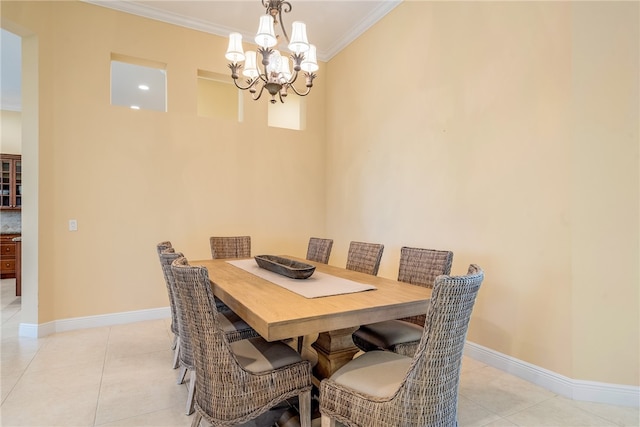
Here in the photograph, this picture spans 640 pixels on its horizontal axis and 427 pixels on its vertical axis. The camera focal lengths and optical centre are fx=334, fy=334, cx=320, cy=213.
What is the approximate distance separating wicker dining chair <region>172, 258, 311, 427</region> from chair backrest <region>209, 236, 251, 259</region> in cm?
201

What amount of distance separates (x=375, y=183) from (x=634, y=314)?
253cm

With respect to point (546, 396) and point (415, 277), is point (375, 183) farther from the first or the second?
point (546, 396)

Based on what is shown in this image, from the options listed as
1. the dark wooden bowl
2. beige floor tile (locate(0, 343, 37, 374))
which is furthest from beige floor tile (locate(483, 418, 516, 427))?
beige floor tile (locate(0, 343, 37, 374))

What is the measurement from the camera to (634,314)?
212 cm

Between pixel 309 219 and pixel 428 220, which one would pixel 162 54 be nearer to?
pixel 309 219

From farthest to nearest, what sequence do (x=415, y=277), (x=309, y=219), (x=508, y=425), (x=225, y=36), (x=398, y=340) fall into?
(x=309, y=219) → (x=225, y=36) → (x=415, y=277) → (x=398, y=340) → (x=508, y=425)

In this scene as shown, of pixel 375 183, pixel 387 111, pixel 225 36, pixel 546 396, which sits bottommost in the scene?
pixel 546 396

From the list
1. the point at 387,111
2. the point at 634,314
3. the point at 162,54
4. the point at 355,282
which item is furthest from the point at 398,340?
the point at 162,54

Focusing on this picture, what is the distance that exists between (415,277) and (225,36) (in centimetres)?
378

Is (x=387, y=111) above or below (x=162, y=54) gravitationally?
below

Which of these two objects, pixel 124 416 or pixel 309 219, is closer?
pixel 124 416

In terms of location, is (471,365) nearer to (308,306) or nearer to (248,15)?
(308,306)

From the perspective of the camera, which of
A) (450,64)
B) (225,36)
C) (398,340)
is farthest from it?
(225,36)

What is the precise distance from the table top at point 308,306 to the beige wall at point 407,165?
46.6 inches
